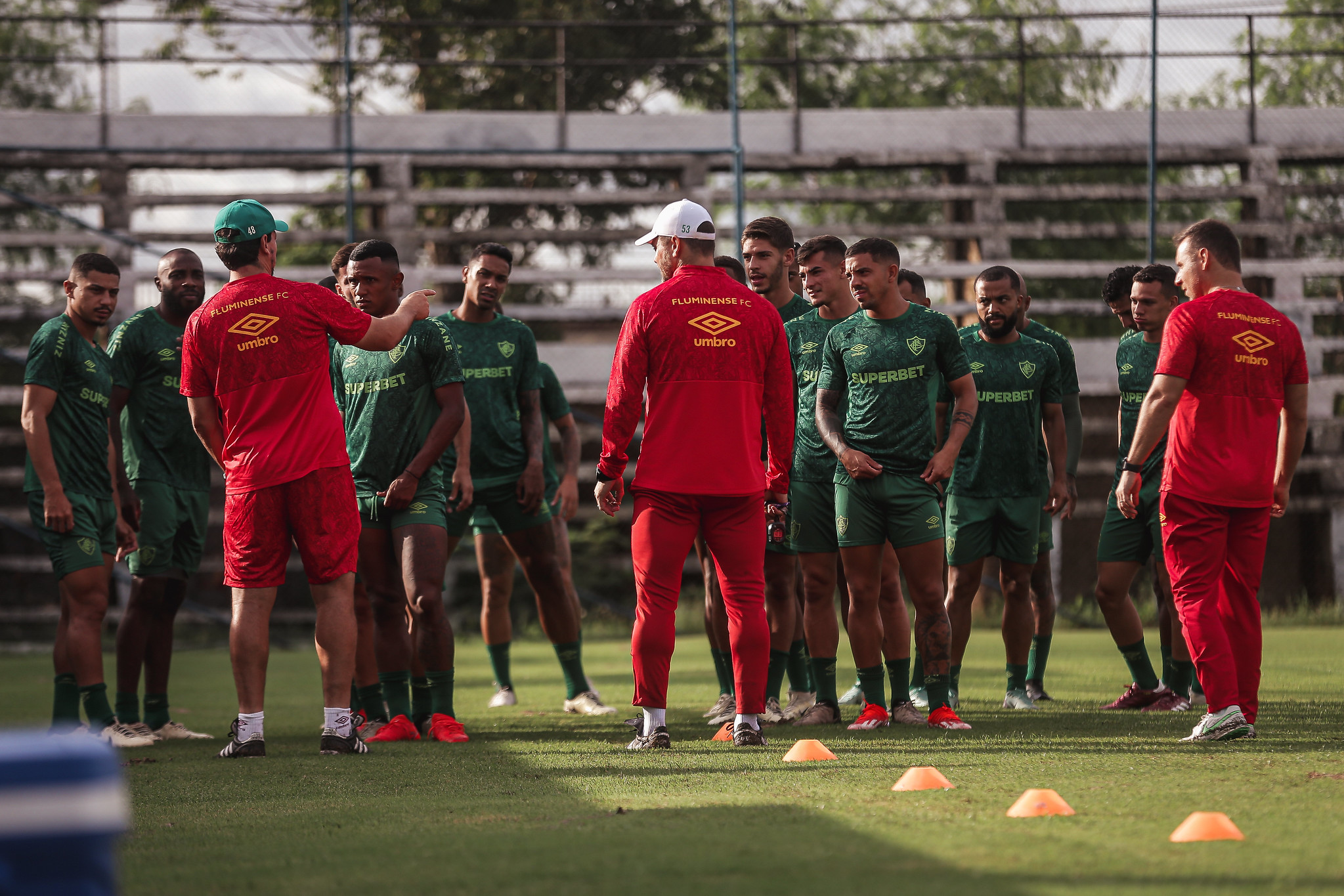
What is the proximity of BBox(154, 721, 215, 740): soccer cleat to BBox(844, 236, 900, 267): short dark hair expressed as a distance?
3630 mm

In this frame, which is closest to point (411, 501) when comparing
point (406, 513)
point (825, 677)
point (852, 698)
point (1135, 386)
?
point (406, 513)

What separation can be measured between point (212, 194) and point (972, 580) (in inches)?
469

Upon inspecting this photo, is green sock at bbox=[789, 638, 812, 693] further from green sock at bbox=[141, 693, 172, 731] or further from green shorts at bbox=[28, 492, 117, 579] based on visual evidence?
green shorts at bbox=[28, 492, 117, 579]

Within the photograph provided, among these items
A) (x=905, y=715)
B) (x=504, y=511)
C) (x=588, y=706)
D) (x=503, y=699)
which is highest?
(x=504, y=511)

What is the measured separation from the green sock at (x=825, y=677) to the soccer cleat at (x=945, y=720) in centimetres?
49

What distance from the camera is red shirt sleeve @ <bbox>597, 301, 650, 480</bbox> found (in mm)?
5195

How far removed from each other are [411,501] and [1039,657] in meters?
3.51

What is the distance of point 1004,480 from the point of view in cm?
708

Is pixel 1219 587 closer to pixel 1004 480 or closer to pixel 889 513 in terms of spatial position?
pixel 889 513

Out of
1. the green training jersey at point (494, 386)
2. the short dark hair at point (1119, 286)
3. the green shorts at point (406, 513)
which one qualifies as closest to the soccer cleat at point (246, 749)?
the green shorts at point (406, 513)

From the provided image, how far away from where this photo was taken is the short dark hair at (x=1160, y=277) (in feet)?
23.0

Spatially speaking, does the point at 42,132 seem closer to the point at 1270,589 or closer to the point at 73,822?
the point at 1270,589

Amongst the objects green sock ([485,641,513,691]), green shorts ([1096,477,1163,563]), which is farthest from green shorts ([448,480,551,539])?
green shorts ([1096,477,1163,563])

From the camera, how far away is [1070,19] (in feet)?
52.4
